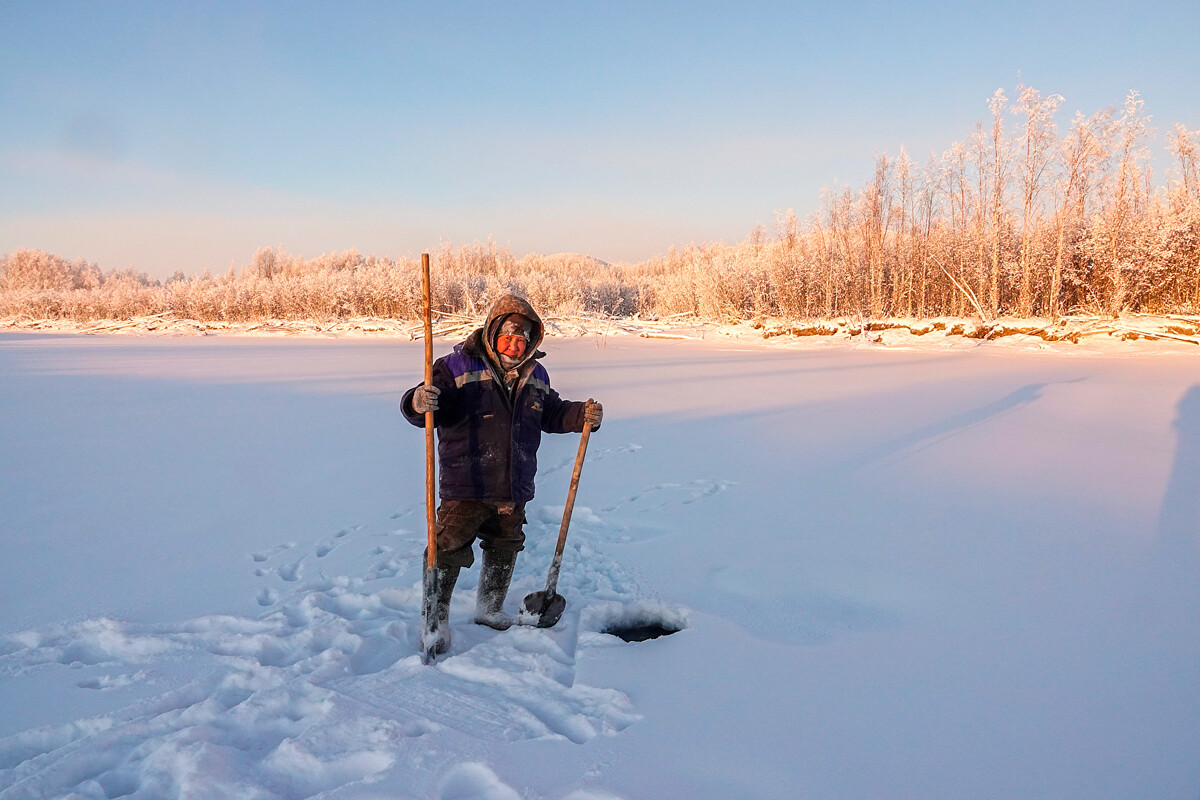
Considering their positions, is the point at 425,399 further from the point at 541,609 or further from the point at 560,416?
the point at 541,609

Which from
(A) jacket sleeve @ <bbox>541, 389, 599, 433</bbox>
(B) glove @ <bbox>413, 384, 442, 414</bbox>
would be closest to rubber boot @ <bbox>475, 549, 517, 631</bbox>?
(A) jacket sleeve @ <bbox>541, 389, 599, 433</bbox>

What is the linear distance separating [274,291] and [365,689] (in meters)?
39.8

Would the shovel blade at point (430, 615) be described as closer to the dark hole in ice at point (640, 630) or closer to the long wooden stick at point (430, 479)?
the long wooden stick at point (430, 479)

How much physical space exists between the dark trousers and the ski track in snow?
36 centimetres

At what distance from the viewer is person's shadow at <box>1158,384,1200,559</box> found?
3.22 metres

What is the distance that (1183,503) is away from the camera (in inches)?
152

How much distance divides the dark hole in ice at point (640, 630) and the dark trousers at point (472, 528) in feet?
1.96

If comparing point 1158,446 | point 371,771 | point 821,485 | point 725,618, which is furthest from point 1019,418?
point 371,771

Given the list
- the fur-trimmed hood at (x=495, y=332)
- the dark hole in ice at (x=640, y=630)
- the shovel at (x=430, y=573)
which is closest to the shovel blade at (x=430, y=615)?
the shovel at (x=430, y=573)

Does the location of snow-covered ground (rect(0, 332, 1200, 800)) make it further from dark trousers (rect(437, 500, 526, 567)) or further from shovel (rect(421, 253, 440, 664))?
dark trousers (rect(437, 500, 526, 567))

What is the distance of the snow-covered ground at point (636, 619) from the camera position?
5.95 feet

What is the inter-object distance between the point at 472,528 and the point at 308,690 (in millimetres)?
Result: 833

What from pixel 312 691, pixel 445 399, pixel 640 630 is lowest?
pixel 640 630

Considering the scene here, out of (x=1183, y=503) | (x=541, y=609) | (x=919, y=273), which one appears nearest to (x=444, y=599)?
(x=541, y=609)
